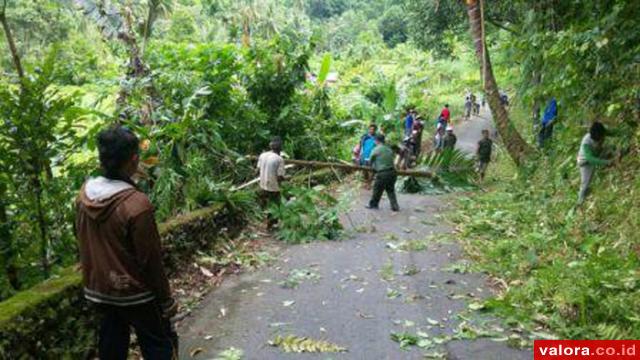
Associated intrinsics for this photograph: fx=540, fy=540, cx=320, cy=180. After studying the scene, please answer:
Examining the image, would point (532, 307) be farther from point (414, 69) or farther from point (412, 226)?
point (414, 69)

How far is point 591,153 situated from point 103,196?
24.6 ft

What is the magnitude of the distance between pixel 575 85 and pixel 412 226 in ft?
12.5

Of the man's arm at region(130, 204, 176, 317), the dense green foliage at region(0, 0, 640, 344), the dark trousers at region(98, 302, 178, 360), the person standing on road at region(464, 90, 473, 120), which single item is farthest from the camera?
the person standing on road at region(464, 90, 473, 120)

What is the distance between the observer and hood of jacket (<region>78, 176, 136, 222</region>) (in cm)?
327

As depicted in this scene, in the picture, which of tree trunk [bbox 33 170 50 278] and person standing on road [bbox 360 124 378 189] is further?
person standing on road [bbox 360 124 378 189]

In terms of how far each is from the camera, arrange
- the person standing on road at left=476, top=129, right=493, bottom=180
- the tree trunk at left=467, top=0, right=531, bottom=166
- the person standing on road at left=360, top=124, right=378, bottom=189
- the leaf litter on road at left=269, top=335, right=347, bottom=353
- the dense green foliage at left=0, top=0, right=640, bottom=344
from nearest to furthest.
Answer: the leaf litter on road at left=269, top=335, right=347, bottom=353, the dense green foliage at left=0, top=0, right=640, bottom=344, the tree trunk at left=467, top=0, right=531, bottom=166, the person standing on road at left=360, top=124, right=378, bottom=189, the person standing on road at left=476, top=129, right=493, bottom=180

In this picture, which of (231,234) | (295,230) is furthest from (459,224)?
(231,234)

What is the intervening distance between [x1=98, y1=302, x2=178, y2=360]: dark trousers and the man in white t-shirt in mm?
5795

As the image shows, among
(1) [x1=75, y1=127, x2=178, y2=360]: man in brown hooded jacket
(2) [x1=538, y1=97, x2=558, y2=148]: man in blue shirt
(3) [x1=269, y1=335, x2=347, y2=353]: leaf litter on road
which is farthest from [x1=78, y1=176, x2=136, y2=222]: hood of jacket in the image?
(2) [x1=538, y1=97, x2=558, y2=148]: man in blue shirt

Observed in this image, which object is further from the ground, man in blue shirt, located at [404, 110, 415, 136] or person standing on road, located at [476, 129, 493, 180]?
man in blue shirt, located at [404, 110, 415, 136]

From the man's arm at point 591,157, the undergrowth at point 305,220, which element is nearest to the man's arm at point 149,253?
the undergrowth at point 305,220

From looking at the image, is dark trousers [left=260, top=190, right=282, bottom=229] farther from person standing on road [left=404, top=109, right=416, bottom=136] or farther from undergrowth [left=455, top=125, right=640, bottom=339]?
person standing on road [left=404, top=109, right=416, bottom=136]

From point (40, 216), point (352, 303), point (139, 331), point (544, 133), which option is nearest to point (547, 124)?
point (544, 133)

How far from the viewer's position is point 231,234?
886 cm
